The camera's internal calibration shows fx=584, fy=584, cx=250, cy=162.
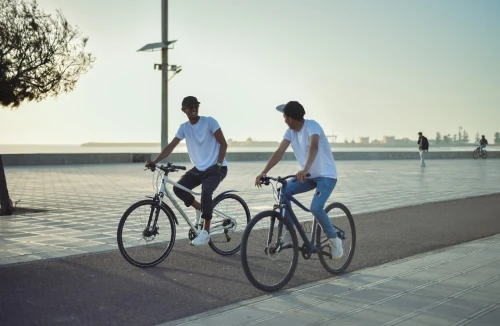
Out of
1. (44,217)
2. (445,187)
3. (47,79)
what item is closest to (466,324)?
(44,217)

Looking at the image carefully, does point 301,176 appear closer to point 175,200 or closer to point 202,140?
point 202,140

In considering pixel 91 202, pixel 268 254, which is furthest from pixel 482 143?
pixel 268 254

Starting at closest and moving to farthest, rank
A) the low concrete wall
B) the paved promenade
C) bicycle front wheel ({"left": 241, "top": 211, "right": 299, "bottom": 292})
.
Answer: the paved promenade < bicycle front wheel ({"left": 241, "top": 211, "right": 299, "bottom": 292}) < the low concrete wall

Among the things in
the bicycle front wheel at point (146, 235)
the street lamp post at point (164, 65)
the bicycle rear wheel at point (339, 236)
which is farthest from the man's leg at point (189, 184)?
the street lamp post at point (164, 65)

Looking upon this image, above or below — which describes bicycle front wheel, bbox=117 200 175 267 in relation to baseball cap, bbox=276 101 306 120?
below

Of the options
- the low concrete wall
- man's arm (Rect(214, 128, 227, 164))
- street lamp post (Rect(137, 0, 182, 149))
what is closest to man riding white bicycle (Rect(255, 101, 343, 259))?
man's arm (Rect(214, 128, 227, 164))

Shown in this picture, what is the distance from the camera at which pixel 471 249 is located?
6.84 meters

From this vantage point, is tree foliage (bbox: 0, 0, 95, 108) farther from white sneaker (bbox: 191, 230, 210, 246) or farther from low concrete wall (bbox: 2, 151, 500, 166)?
low concrete wall (bbox: 2, 151, 500, 166)

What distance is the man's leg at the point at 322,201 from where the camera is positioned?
18.0 feet

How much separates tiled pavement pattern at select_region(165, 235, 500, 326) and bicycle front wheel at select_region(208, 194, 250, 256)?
166 centimetres

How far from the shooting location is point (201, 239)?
6352 millimetres

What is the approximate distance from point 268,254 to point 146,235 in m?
1.49

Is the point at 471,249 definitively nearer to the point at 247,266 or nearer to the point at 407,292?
the point at 407,292

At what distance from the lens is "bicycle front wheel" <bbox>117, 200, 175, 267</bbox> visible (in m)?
5.86
